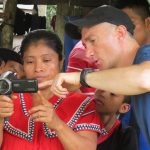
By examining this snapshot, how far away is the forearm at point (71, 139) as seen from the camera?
1.69 meters

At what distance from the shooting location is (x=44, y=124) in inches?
72.9

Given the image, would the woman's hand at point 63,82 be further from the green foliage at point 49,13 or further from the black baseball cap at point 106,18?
the green foliage at point 49,13

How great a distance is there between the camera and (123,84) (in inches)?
59.9

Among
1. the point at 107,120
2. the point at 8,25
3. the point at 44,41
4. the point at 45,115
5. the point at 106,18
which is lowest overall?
the point at 107,120

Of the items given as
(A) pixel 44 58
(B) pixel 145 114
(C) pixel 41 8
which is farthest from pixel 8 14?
(B) pixel 145 114

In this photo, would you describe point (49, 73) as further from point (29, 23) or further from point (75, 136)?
point (29, 23)

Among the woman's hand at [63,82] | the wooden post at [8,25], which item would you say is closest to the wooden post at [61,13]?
the wooden post at [8,25]

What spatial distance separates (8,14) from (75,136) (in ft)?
9.51

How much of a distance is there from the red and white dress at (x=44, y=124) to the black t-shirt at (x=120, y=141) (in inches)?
6.1

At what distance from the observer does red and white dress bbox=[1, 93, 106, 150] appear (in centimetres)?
182

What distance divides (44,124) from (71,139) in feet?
0.66

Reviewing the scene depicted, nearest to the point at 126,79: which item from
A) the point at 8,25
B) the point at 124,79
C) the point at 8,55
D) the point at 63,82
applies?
the point at 124,79

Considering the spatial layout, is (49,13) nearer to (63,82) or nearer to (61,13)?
(61,13)

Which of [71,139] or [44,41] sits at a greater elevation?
[44,41]
